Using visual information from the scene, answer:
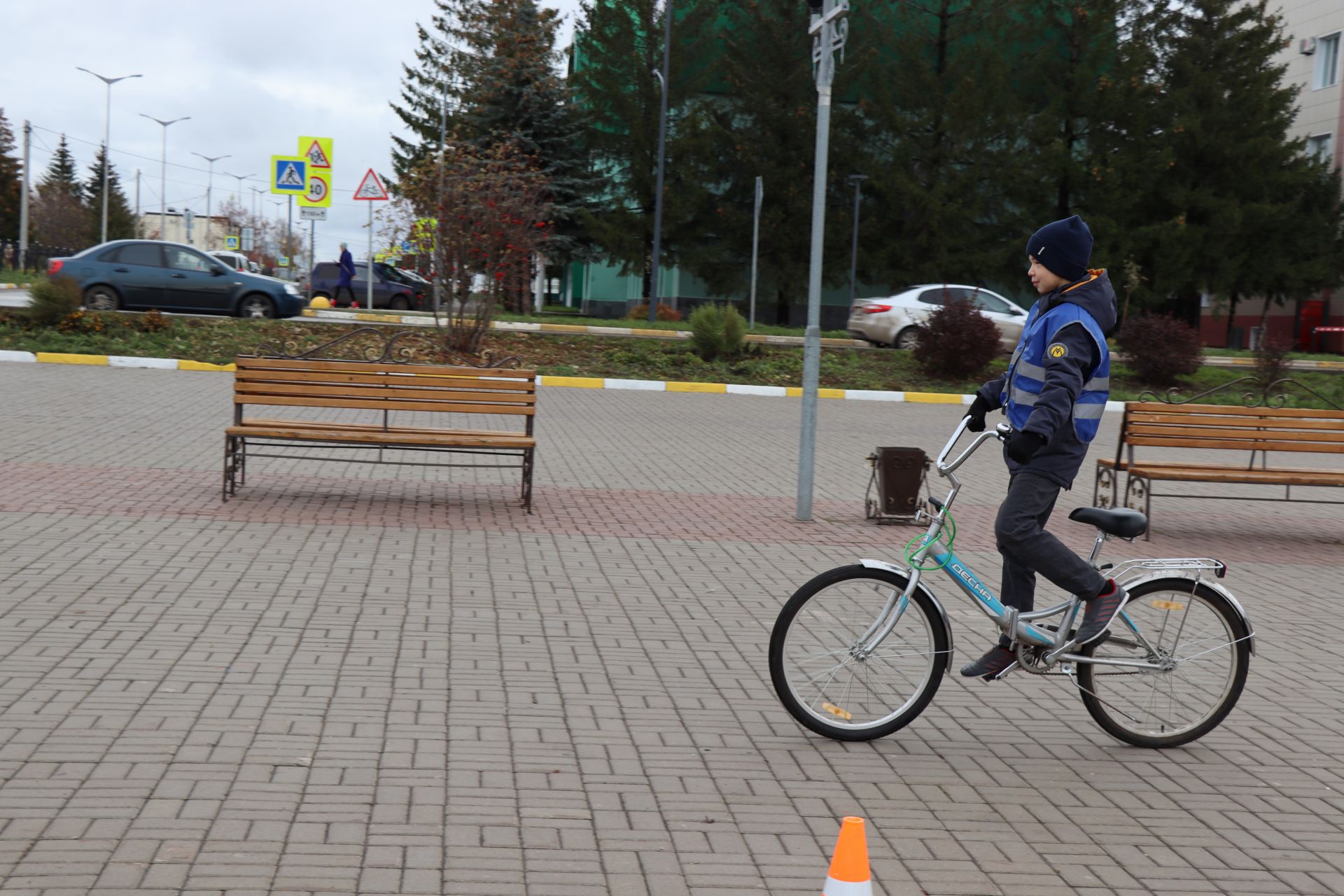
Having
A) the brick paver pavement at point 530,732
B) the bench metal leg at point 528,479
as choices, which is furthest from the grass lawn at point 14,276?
the brick paver pavement at point 530,732

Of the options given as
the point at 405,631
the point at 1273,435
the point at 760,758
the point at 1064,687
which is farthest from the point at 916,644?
the point at 1273,435

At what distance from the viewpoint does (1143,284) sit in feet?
130

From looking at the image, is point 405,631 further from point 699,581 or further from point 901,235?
point 901,235

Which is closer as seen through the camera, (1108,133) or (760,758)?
(760,758)

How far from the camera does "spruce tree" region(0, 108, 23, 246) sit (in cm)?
6925

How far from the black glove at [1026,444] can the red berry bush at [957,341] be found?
1827cm

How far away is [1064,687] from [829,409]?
44.4ft

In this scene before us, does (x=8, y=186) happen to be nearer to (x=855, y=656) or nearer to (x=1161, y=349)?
(x=1161, y=349)

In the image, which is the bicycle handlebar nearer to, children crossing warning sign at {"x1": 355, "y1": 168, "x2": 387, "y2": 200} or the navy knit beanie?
the navy knit beanie

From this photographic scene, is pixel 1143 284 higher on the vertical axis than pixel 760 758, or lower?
higher

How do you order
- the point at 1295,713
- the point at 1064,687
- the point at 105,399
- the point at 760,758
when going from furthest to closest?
the point at 105,399, the point at 1064,687, the point at 1295,713, the point at 760,758

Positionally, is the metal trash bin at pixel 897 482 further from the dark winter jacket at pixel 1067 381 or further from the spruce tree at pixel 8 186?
the spruce tree at pixel 8 186

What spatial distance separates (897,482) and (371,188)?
49.6 feet

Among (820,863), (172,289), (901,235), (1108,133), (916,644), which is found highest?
(1108,133)
